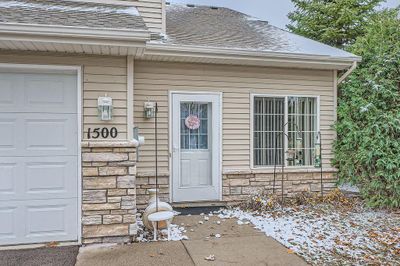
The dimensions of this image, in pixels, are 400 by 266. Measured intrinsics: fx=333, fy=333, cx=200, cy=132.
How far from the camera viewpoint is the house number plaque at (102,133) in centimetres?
395

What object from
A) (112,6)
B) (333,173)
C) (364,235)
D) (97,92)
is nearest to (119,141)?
(97,92)

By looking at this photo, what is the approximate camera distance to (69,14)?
3934 millimetres

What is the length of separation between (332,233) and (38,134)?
3.88m

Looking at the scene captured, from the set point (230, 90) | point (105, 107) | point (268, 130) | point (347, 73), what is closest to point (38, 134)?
point (105, 107)

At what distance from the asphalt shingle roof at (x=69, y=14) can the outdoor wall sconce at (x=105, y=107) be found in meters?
0.81

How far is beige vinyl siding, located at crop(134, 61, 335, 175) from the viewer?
219 inches

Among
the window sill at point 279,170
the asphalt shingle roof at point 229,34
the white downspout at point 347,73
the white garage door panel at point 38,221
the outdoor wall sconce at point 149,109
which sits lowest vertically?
the white garage door panel at point 38,221

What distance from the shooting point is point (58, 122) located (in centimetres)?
393

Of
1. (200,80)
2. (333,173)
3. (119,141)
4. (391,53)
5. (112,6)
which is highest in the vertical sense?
(112,6)

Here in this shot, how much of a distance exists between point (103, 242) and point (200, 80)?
10.1 ft

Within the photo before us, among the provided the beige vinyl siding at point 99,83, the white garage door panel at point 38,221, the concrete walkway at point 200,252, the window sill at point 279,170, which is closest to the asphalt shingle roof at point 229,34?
the beige vinyl siding at point 99,83

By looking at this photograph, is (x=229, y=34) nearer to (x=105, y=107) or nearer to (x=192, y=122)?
(x=192, y=122)

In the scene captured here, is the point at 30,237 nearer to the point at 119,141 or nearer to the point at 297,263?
the point at 119,141

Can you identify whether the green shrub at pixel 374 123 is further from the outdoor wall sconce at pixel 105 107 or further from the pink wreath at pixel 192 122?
the outdoor wall sconce at pixel 105 107
